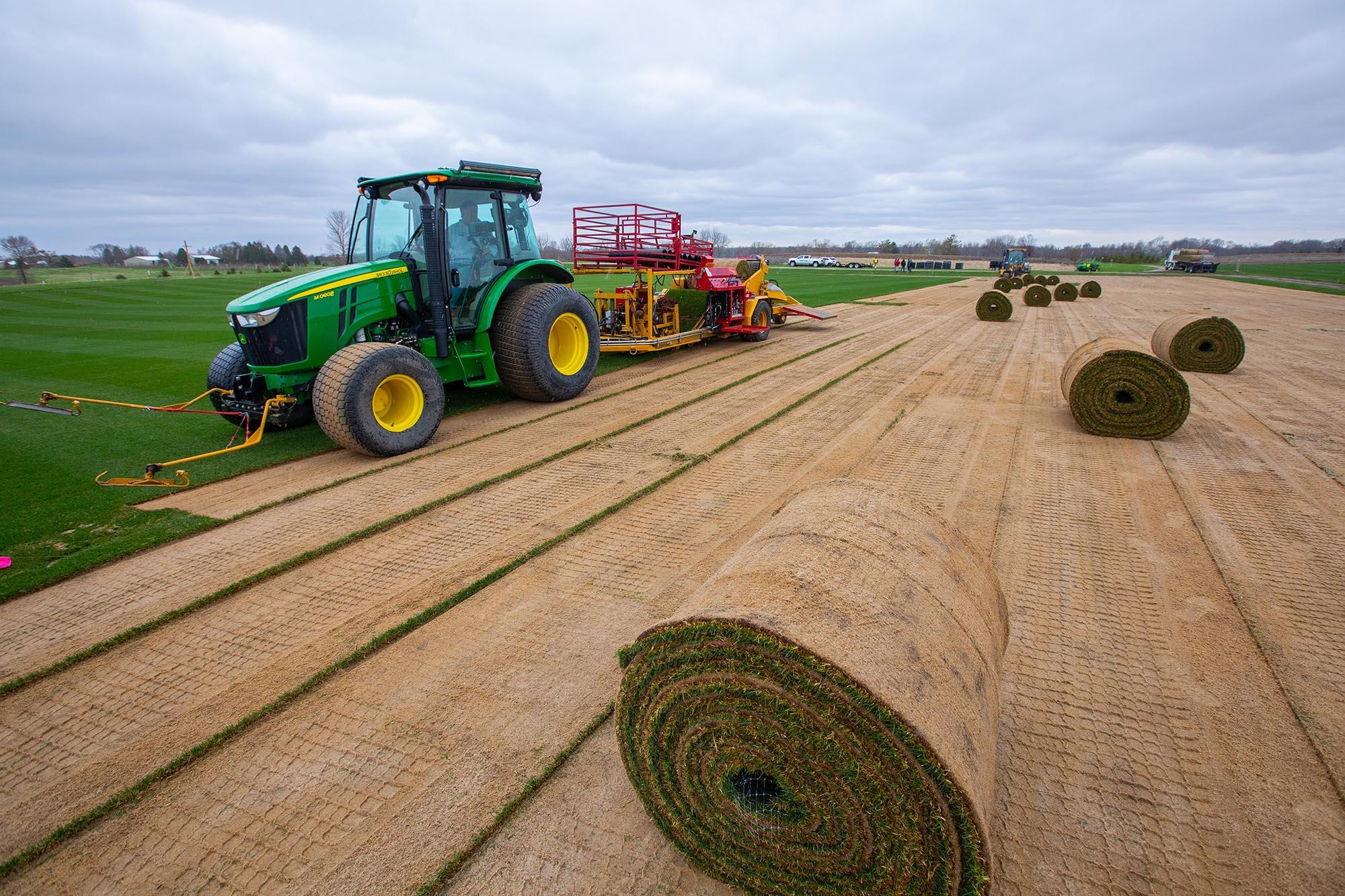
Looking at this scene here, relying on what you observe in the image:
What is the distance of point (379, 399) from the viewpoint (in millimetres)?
6402

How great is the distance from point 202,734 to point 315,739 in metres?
0.50

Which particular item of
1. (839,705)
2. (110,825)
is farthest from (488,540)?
(839,705)

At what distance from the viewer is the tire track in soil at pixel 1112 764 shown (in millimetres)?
2225

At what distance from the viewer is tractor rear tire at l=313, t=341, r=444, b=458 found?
5.76 meters

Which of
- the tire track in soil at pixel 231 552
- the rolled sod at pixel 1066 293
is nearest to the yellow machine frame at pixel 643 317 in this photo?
the tire track in soil at pixel 231 552

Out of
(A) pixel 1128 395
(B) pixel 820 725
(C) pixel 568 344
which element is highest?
(C) pixel 568 344

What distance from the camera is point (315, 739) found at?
2.82 metres

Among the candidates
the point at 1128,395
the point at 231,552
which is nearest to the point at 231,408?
the point at 231,552

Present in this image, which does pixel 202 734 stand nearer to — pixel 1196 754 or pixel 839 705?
pixel 839 705

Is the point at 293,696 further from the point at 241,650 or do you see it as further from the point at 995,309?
the point at 995,309

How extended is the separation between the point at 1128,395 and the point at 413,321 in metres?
7.57

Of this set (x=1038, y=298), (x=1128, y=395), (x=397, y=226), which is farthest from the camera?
(x=1038, y=298)

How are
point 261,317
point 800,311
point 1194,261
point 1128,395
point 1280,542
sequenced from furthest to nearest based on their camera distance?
point 1194,261, point 800,311, point 1128,395, point 261,317, point 1280,542

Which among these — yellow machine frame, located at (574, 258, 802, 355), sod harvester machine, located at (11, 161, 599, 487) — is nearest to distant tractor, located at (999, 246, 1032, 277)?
yellow machine frame, located at (574, 258, 802, 355)
